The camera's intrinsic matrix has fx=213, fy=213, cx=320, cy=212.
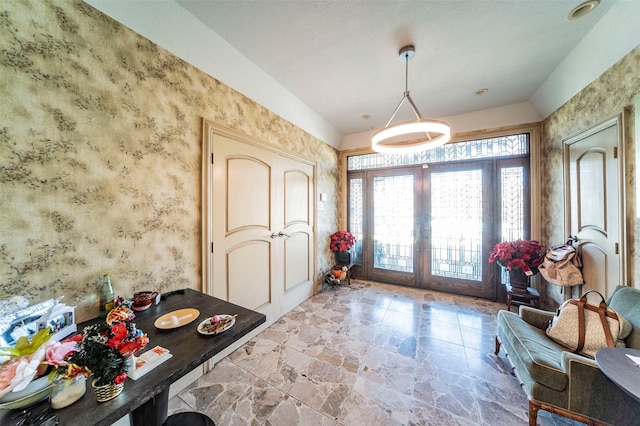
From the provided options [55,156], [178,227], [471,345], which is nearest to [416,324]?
[471,345]

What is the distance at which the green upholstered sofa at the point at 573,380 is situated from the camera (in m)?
1.16

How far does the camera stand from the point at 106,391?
0.73 meters

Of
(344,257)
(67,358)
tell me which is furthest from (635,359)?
(344,257)

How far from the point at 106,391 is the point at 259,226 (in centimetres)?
181

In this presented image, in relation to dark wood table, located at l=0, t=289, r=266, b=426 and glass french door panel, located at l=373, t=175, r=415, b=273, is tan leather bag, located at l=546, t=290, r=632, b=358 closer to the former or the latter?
dark wood table, located at l=0, t=289, r=266, b=426

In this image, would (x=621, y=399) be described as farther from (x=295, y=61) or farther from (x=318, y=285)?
(x=295, y=61)

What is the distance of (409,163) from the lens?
3738 millimetres

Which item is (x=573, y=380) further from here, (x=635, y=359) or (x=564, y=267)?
(x=564, y=267)

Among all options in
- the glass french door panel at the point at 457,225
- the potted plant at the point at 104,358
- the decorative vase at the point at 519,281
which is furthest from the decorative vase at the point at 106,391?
the glass french door panel at the point at 457,225

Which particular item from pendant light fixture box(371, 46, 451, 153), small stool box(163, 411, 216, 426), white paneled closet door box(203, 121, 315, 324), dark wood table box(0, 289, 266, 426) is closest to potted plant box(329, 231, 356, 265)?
white paneled closet door box(203, 121, 315, 324)

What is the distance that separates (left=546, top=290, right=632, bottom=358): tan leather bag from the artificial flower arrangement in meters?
2.52

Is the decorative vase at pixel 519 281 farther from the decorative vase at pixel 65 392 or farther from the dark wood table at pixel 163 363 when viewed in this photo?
the decorative vase at pixel 65 392

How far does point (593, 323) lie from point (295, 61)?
3.16m

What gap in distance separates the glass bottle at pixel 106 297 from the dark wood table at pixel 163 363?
0.24 ft
